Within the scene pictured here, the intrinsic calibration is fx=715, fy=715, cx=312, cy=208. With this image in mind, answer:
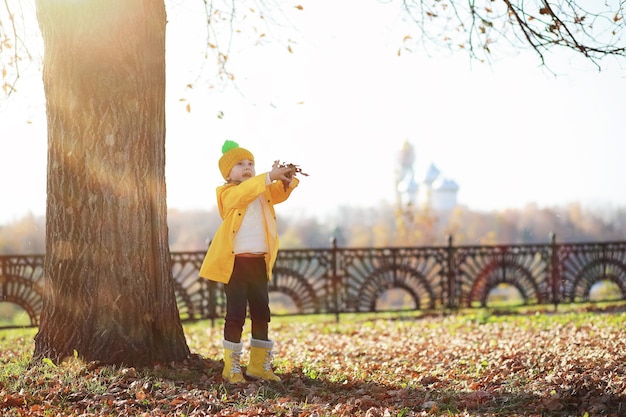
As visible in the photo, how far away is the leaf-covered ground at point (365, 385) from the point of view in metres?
4.64

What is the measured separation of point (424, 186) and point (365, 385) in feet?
274

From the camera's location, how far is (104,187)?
5555 mm

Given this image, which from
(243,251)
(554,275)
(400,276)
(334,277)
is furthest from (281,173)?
(554,275)

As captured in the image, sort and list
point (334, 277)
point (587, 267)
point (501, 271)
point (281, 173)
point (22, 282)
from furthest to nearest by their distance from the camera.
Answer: point (587, 267), point (501, 271), point (334, 277), point (22, 282), point (281, 173)

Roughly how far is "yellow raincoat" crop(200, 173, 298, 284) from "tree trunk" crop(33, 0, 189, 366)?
60cm

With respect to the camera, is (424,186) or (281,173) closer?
(281,173)

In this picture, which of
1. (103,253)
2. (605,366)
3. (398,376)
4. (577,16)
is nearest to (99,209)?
(103,253)

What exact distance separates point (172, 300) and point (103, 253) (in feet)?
2.33

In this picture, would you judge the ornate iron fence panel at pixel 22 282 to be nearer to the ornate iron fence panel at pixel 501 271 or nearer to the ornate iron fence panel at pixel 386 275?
the ornate iron fence panel at pixel 386 275

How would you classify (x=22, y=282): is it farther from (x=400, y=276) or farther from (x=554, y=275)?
(x=554, y=275)

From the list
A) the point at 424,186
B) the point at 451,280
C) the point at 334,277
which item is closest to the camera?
the point at 334,277

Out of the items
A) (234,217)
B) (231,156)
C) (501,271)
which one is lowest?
(501,271)

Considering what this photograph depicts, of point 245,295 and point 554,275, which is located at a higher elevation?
point 245,295

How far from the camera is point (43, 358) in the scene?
567 centimetres
